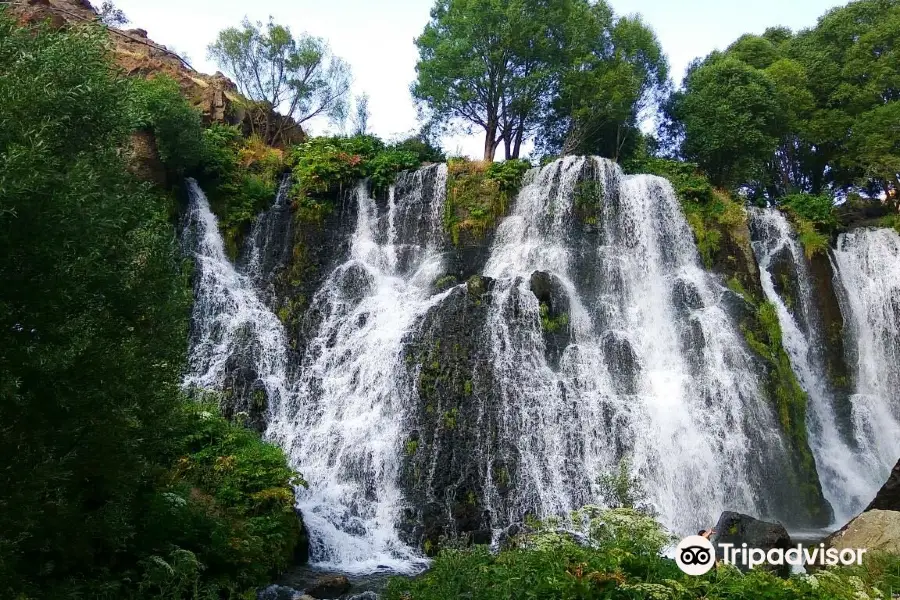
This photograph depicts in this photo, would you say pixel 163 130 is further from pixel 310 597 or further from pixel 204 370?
pixel 310 597

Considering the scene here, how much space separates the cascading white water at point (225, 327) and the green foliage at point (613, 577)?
10.8m

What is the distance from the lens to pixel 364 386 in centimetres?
1592

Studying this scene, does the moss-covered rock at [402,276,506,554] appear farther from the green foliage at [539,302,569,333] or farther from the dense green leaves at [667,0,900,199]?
the dense green leaves at [667,0,900,199]

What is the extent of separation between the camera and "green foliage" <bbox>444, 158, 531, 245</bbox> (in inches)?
842

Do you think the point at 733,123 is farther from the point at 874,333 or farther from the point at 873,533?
the point at 873,533

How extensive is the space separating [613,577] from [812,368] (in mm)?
16611

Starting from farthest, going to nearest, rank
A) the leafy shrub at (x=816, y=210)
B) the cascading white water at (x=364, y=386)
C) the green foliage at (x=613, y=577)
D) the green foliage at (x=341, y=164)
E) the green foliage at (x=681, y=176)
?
the leafy shrub at (x=816, y=210)
the green foliage at (x=341, y=164)
the green foliage at (x=681, y=176)
the cascading white water at (x=364, y=386)
the green foliage at (x=613, y=577)

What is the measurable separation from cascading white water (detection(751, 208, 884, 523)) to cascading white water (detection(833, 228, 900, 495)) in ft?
1.44

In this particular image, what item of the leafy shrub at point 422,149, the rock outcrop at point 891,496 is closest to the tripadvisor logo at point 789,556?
the rock outcrop at point 891,496

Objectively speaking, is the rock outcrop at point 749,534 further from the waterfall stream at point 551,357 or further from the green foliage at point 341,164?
the green foliage at point 341,164

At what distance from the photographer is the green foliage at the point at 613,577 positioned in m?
5.57


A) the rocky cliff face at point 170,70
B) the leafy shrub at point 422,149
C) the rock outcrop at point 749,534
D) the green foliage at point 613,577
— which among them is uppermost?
the rocky cliff face at point 170,70

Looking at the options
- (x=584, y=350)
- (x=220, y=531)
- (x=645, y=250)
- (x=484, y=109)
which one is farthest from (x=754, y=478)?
(x=484, y=109)

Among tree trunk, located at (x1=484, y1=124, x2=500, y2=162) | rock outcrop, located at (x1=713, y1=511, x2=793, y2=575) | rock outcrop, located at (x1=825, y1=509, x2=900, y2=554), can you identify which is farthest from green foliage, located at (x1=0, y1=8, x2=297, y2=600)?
tree trunk, located at (x1=484, y1=124, x2=500, y2=162)
